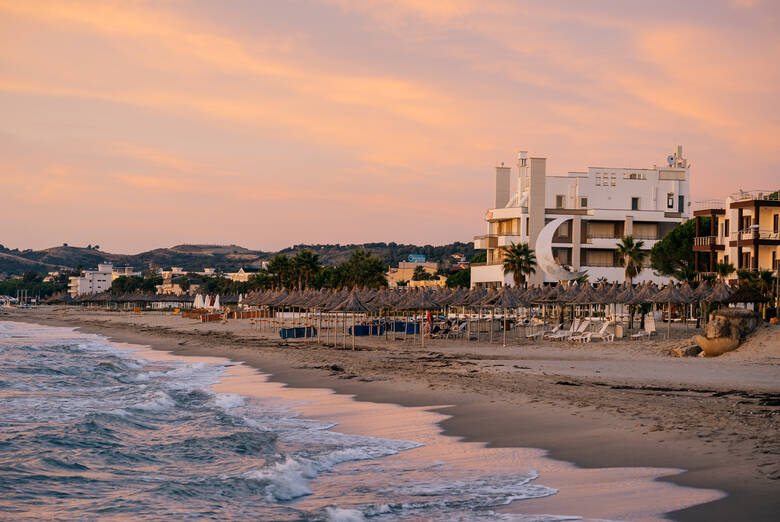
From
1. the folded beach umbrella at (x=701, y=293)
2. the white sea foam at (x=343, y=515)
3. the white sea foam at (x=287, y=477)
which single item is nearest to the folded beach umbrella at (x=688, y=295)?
the folded beach umbrella at (x=701, y=293)

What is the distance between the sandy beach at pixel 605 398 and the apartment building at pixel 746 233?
19.6m

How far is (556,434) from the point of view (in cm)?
1173

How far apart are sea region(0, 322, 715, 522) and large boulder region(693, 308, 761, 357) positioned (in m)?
12.9

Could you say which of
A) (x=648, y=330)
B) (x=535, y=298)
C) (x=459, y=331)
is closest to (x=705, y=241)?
(x=535, y=298)

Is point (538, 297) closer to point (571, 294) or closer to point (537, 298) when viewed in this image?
point (537, 298)

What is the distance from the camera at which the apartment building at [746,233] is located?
45.5 m

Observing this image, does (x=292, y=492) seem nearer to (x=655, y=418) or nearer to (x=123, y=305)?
(x=655, y=418)

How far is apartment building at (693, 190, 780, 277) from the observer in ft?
149

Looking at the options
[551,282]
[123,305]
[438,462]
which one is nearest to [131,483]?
[438,462]

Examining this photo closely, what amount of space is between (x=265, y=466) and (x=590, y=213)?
234ft

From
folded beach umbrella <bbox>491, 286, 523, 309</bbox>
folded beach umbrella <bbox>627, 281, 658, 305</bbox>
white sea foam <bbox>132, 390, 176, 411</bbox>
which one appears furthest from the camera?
folded beach umbrella <bbox>491, 286, 523, 309</bbox>

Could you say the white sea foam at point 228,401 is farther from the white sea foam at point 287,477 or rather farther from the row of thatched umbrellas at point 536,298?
the row of thatched umbrellas at point 536,298

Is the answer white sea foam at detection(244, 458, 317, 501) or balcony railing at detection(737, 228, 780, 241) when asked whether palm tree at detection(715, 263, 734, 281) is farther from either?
white sea foam at detection(244, 458, 317, 501)

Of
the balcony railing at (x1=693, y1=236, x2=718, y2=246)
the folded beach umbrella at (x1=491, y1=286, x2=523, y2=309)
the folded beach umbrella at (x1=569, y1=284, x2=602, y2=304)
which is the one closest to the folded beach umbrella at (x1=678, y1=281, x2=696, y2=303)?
the folded beach umbrella at (x1=569, y1=284, x2=602, y2=304)
